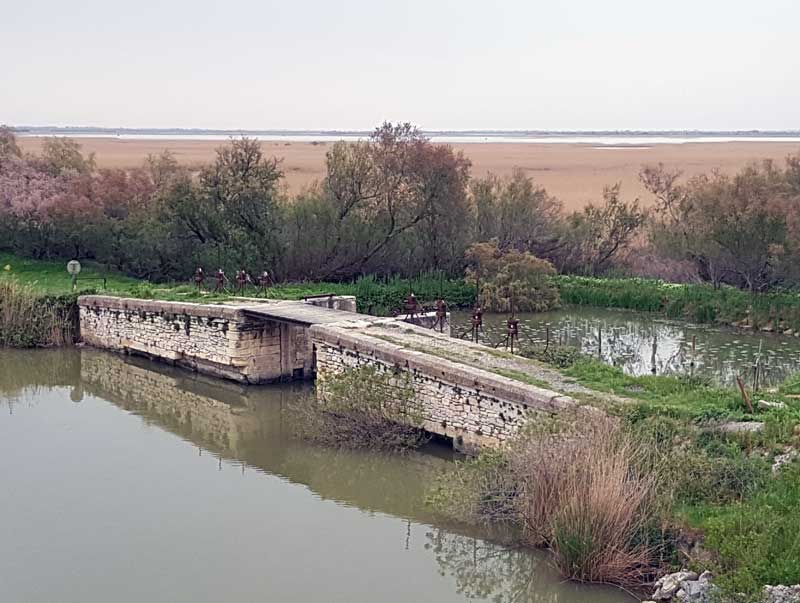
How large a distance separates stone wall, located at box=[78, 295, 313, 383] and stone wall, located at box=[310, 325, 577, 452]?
11.8ft

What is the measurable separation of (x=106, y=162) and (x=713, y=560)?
7808 centimetres

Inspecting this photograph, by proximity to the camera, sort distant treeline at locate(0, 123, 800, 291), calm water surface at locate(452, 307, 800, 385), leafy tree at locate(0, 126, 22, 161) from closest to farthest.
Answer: calm water surface at locate(452, 307, 800, 385)
distant treeline at locate(0, 123, 800, 291)
leafy tree at locate(0, 126, 22, 161)

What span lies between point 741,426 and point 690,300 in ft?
52.7

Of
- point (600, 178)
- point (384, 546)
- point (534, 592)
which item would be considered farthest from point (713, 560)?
point (600, 178)

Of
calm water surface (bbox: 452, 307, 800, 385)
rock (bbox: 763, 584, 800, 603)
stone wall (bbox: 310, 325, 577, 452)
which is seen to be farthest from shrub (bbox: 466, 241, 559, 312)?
rock (bbox: 763, 584, 800, 603)

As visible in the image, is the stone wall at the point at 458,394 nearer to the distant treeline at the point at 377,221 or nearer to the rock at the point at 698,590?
the rock at the point at 698,590

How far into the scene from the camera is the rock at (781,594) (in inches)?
365

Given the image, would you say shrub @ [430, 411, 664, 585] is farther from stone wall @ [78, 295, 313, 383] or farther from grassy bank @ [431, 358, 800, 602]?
stone wall @ [78, 295, 313, 383]

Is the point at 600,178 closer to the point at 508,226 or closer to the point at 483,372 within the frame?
the point at 508,226

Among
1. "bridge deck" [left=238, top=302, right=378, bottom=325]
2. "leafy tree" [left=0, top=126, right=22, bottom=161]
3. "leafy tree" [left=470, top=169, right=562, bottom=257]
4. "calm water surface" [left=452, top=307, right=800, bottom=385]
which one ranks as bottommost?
"calm water surface" [left=452, top=307, right=800, bottom=385]

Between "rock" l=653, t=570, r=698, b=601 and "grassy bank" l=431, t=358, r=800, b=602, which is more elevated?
"grassy bank" l=431, t=358, r=800, b=602

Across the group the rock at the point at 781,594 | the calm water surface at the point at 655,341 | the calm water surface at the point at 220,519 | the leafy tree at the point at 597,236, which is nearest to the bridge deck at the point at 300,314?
the calm water surface at the point at 220,519

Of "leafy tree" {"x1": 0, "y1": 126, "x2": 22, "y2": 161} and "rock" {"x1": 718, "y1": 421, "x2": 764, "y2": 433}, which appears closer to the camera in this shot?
"rock" {"x1": 718, "y1": 421, "x2": 764, "y2": 433}

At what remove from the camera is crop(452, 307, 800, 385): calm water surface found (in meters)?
21.7
